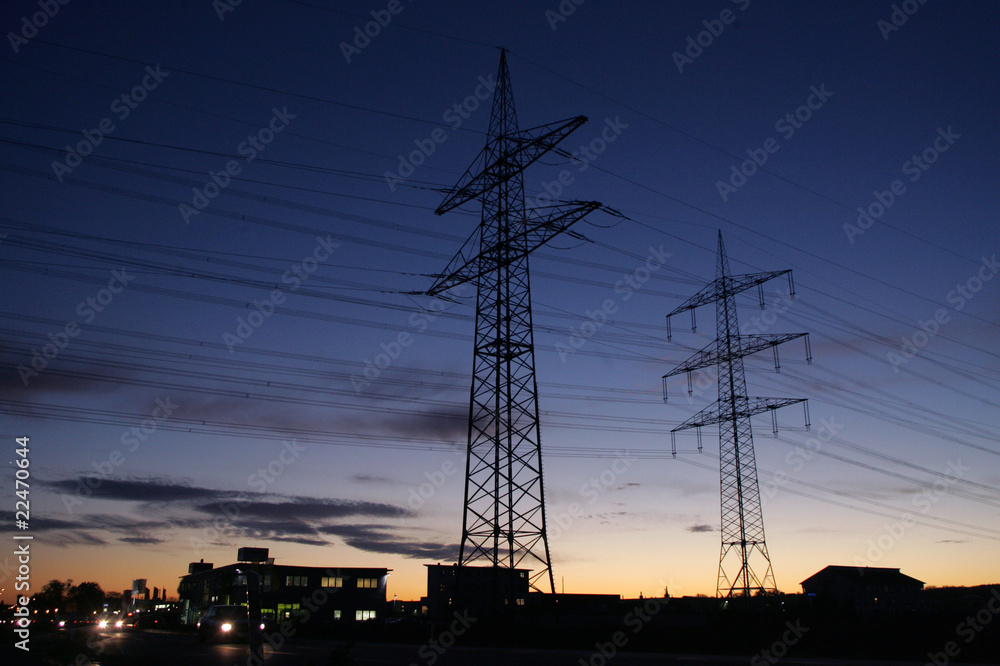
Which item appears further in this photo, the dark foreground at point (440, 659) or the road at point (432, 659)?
the dark foreground at point (440, 659)

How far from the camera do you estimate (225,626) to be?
38.0m

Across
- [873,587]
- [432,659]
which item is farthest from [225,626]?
[873,587]

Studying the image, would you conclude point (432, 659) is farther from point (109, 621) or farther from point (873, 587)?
point (873, 587)

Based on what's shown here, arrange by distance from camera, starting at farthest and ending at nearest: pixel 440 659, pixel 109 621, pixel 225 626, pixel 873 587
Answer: pixel 873 587
pixel 109 621
pixel 225 626
pixel 440 659

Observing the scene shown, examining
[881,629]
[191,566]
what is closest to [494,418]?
[881,629]

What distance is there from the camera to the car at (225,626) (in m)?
37.8

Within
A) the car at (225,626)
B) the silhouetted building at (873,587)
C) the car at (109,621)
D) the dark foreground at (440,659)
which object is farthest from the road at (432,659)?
the silhouetted building at (873,587)

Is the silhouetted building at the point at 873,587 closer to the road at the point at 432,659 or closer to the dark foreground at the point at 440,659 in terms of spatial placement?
the dark foreground at the point at 440,659

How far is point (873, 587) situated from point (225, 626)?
10455 centimetres

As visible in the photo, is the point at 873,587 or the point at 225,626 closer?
the point at 225,626

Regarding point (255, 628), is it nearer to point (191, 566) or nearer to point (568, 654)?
point (568, 654)

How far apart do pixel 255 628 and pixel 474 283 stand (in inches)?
988

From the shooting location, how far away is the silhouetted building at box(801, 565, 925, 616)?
107375 mm

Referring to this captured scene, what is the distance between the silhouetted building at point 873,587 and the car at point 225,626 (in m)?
93.3
